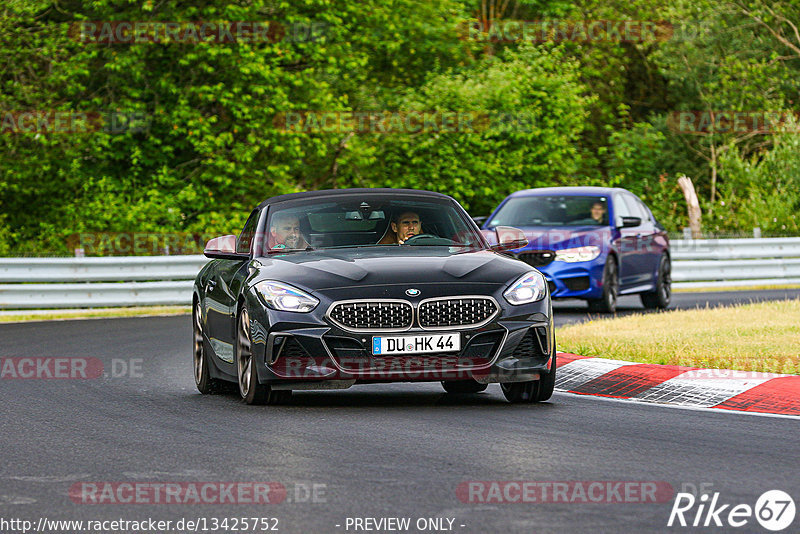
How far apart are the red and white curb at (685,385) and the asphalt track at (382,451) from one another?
1.20ft

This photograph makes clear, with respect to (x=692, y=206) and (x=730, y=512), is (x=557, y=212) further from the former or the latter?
(x=692, y=206)

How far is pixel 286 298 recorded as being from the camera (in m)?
9.61

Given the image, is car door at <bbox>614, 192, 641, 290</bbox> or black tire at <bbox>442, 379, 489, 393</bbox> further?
car door at <bbox>614, 192, 641, 290</bbox>

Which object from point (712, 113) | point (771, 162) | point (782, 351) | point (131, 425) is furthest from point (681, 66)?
point (131, 425)

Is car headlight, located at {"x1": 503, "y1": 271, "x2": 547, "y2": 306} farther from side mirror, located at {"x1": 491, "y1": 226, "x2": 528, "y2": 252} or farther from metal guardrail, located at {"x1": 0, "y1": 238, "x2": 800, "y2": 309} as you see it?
metal guardrail, located at {"x1": 0, "y1": 238, "x2": 800, "y2": 309}

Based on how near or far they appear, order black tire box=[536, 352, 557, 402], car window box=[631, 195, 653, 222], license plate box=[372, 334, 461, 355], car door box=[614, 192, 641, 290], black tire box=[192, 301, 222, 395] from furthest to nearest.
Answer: car window box=[631, 195, 653, 222] < car door box=[614, 192, 641, 290] < black tire box=[192, 301, 222, 395] < black tire box=[536, 352, 557, 402] < license plate box=[372, 334, 461, 355]

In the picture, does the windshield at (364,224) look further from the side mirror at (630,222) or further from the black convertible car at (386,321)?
the side mirror at (630,222)

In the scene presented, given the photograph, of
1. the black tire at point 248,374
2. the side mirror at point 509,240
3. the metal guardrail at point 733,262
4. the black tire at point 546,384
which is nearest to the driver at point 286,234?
the black tire at point 248,374

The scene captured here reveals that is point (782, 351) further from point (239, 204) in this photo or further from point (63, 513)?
point (239, 204)

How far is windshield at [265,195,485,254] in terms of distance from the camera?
10742 millimetres

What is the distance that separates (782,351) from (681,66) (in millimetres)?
41805

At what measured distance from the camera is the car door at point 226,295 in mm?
10477

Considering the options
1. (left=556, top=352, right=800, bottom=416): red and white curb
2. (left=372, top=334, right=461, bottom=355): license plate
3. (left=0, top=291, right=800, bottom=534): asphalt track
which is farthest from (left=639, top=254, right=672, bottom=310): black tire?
(left=372, top=334, right=461, bottom=355): license plate

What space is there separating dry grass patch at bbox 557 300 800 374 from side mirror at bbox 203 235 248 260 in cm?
330
